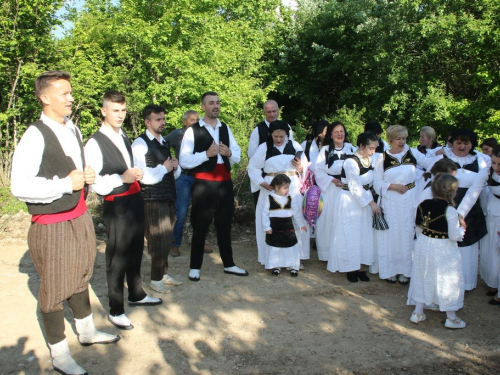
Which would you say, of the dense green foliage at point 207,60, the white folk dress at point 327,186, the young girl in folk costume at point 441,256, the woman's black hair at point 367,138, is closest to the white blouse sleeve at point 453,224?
the young girl in folk costume at point 441,256

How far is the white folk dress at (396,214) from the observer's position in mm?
5445

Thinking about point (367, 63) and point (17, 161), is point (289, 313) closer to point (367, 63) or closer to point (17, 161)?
point (17, 161)

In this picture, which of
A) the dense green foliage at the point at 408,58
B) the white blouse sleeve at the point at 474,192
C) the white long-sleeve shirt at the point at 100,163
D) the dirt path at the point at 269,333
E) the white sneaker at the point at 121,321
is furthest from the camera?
the dense green foliage at the point at 408,58

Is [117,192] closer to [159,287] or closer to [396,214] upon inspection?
[159,287]

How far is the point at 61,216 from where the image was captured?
11.5 ft

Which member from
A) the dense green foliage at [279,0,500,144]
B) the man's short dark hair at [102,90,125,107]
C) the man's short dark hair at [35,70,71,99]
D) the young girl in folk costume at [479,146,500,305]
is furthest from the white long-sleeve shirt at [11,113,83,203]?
the dense green foliage at [279,0,500,144]

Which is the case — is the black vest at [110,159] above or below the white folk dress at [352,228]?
above

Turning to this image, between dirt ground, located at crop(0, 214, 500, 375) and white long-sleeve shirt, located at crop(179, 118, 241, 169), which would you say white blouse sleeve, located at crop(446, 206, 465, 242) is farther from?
white long-sleeve shirt, located at crop(179, 118, 241, 169)

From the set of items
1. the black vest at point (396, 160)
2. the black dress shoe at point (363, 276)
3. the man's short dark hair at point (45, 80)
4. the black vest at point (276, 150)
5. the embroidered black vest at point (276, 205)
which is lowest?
the black dress shoe at point (363, 276)

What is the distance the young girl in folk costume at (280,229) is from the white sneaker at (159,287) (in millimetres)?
1326

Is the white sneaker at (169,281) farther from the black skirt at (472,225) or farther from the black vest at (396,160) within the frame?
the black skirt at (472,225)

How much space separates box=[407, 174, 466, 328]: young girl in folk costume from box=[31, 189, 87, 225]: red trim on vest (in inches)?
124

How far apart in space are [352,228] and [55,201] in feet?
11.5

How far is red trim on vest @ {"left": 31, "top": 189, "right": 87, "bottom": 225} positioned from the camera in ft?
11.3
